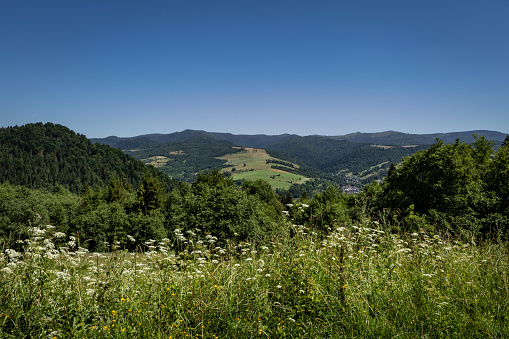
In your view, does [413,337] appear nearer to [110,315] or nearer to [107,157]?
[110,315]

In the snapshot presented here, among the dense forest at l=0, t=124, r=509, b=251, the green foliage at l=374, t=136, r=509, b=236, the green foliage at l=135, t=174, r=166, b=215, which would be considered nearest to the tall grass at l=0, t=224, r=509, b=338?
the dense forest at l=0, t=124, r=509, b=251

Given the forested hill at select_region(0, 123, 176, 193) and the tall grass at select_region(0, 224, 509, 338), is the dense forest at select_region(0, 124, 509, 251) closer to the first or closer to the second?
the tall grass at select_region(0, 224, 509, 338)

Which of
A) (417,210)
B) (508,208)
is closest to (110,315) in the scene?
(508,208)

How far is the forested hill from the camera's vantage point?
139 meters

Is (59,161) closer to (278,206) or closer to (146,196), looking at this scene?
(146,196)

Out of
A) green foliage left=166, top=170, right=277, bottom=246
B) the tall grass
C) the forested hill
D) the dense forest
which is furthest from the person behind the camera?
the forested hill

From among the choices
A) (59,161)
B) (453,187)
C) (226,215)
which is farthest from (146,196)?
(59,161)

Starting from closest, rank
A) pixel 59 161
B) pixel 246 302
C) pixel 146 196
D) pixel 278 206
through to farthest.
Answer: pixel 246 302
pixel 146 196
pixel 278 206
pixel 59 161

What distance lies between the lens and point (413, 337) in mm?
2781

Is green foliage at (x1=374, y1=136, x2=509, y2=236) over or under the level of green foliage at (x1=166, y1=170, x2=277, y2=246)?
over

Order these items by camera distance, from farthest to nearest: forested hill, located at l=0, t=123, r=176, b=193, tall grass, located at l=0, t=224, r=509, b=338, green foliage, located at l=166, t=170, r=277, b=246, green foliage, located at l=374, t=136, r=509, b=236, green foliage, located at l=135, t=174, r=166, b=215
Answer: forested hill, located at l=0, t=123, r=176, b=193 < green foliage, located at l=135, t=174, r=166, b=215 < green foliage, located at l=166, t=170, r=277, b=246 < green foliage, located at l=374, t=136, r=509, b=236 < tall grass, located at l=0, t=224, r=509, b=338

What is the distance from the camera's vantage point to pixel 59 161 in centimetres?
16275

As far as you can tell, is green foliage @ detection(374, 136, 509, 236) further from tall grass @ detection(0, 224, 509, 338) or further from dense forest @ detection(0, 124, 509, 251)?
tall grass @ detection(0, 224, 509, 338)

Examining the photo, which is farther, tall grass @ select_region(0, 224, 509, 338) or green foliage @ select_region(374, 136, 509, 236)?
green foliage @ select_region(374, 136, 509, 236)
